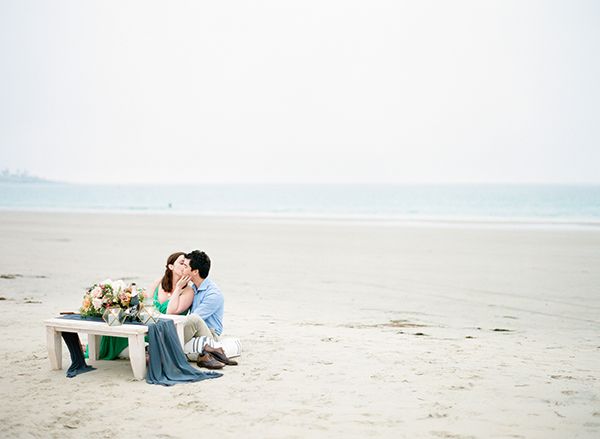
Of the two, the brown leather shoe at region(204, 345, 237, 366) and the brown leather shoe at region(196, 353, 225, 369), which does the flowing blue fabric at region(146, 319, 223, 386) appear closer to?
the brown leather shoe at region(196, 353, 225, 369)

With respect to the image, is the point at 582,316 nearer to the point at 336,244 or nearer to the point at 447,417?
the point at 447,417

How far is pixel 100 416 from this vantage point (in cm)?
498

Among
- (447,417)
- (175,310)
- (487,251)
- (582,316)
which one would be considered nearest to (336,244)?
(487,251)

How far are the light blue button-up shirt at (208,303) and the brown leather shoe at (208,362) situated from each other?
1.60 ft

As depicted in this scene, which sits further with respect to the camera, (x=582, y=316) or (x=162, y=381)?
(x=582, y=316)

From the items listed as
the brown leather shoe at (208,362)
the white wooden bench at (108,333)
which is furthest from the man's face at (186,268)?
the brown leather shoe at (208,362)

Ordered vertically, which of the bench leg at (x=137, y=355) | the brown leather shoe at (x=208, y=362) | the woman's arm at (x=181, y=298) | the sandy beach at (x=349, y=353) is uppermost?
the woman's arm at (x=181, y=298)

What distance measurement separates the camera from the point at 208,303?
670 cm

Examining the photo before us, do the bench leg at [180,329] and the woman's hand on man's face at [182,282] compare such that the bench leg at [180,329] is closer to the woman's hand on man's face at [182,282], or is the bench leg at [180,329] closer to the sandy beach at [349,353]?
the woman's hand on man's face at [182,282]

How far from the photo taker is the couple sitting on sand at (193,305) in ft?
21.2

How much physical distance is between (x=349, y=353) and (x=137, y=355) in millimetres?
2247

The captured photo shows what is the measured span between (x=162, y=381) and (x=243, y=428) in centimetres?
132

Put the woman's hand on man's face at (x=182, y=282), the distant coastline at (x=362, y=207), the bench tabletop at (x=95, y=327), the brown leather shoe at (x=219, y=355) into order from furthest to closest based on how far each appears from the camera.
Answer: the distant coastline at (x=362, y=207)
the woman's hand on man's face at (x=182, y=282)
the brown leather shoe at (x=219, y=355)
the bench tabletop at (x=95, y=327)

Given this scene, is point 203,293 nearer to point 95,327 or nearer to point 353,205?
point 95,327
